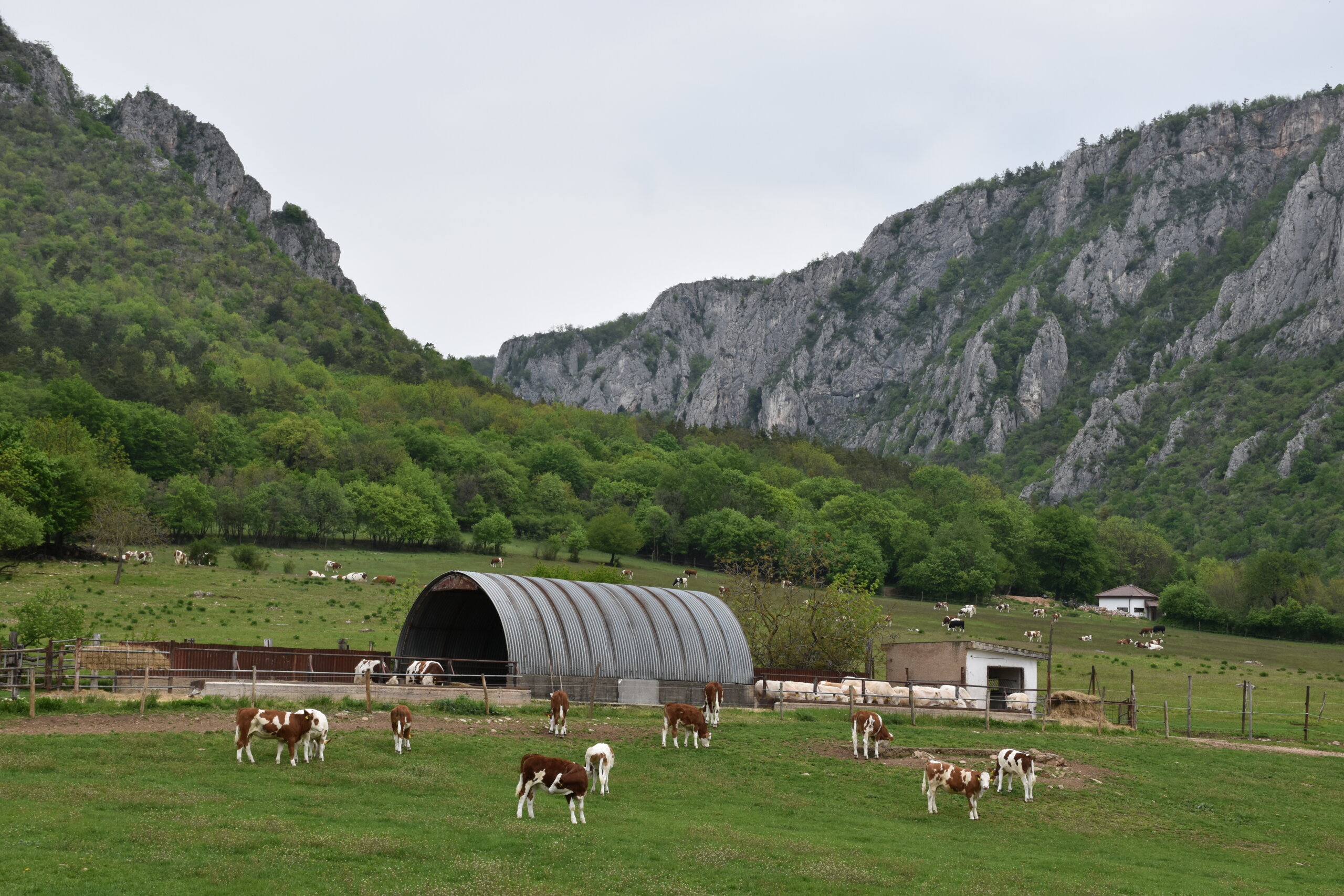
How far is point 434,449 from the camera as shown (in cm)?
14788

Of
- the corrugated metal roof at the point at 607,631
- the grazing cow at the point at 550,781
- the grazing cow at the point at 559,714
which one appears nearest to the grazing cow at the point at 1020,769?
the grazing cow at the point at 559,714

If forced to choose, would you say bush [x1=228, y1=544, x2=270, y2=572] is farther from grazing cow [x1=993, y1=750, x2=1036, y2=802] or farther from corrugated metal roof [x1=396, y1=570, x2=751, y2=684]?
grazing cow [x1=993, y1=750, x2=1036, y2=802]

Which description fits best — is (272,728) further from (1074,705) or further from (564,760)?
(1074,705)

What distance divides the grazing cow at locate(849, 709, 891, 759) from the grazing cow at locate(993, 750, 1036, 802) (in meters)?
3.39

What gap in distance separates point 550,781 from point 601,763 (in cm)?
275

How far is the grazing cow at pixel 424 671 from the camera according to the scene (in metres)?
33.8

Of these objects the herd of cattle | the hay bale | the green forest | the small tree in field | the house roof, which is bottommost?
the hay bale

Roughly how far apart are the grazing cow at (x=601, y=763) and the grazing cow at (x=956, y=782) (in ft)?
21.4

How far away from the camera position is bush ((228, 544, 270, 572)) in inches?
3155

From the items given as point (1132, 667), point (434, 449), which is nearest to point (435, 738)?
point (1132, 667)

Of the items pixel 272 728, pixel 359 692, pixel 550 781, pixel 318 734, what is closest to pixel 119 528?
pixel 359 692

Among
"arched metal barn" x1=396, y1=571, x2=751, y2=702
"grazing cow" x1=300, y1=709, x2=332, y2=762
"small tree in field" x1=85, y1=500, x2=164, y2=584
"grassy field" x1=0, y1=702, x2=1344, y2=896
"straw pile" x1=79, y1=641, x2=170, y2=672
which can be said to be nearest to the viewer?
"grassy field" x1=0, y1=702, x2=1344, y2=896

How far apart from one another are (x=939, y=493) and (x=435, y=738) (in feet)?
548

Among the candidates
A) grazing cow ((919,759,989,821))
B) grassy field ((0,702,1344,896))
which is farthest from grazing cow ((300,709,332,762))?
grazing cow ((919,759,989,821))
